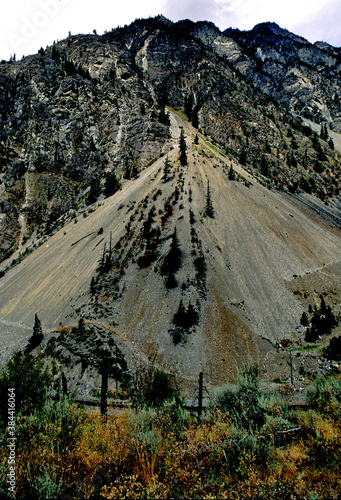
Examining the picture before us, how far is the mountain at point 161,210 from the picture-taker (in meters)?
24.0

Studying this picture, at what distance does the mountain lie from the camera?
78.7 feet

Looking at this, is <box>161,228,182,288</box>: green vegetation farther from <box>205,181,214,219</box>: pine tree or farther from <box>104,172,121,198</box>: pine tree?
<box>104,172,121,198</box>: pine tree

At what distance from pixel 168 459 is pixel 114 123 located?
7121 cm

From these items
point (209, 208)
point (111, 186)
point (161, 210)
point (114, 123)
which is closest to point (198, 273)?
point (209, 208)

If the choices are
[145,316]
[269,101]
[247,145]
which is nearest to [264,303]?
[145,316]

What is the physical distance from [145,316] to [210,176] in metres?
28.1

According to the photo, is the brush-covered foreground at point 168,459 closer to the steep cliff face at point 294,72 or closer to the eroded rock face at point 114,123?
the eroded rock face at point 114,123

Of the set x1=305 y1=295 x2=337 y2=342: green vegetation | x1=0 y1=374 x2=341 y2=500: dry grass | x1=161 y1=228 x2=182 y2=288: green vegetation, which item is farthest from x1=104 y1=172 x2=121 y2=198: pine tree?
x1=0 y1=374 x2=341 y2=500: dry grass

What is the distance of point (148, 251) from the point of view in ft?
102

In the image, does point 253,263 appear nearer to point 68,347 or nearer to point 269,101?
point 68,347

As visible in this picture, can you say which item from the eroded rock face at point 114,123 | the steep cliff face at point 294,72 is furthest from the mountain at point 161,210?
the steep cliff face at point 294,72

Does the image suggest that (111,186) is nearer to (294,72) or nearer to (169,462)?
(169,462)

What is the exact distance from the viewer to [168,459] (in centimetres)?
625

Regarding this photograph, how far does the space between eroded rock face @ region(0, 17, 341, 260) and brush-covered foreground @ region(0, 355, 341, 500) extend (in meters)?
50.5
